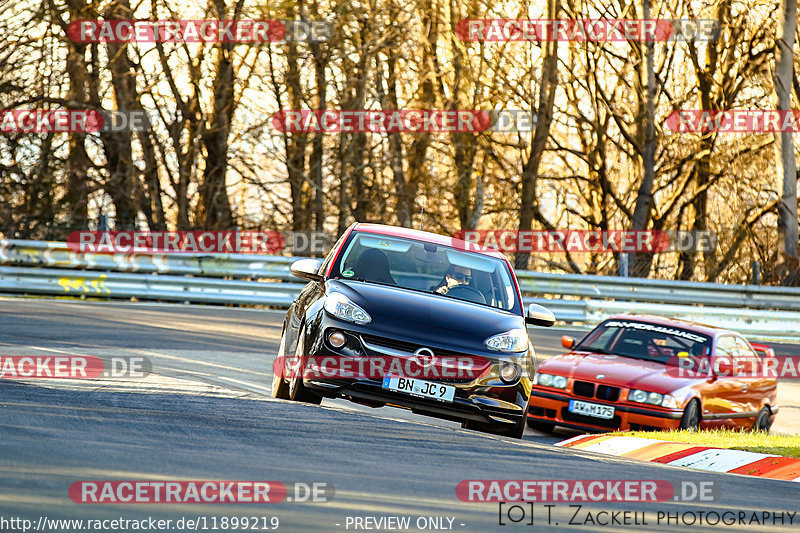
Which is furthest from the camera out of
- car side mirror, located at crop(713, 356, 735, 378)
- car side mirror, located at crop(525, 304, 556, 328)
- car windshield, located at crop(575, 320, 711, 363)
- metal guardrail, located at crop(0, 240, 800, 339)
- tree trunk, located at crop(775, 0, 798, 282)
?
tree trunk, located at crop(775, 0, 798, 282)

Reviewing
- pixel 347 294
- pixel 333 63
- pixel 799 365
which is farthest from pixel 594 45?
pixel 347 294

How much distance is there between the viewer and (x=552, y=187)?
96.9ft

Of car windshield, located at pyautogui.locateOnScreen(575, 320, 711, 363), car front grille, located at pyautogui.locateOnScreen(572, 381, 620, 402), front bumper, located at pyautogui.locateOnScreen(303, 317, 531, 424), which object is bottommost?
car front grille, located at pyautogui.locateOnScreen(572, 381, 620, 402)

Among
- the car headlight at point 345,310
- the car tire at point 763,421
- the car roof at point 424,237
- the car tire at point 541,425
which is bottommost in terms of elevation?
the car tire at point 763,421

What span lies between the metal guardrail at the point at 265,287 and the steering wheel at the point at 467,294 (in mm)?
10067

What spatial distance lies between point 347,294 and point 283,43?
1428cm

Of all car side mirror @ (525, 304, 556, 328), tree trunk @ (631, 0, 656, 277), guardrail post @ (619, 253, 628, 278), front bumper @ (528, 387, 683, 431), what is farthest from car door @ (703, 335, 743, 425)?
tree trunk @ (631, 0, 656, 277)

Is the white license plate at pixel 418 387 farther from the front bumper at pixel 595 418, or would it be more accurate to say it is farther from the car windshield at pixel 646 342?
the car windshield at pixel 646 342

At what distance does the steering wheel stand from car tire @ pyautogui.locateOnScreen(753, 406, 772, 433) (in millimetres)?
5083

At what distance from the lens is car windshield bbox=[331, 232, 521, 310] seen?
8.70 meters

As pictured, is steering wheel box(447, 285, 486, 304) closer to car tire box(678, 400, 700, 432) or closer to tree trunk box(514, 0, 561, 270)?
car tire box(678, 400, 700, 432)

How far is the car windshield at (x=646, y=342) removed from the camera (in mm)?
11953

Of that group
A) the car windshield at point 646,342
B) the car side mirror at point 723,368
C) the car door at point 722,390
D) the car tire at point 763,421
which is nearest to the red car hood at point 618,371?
the car windshield at point 646,342

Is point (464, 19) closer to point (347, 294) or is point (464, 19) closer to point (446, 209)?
point (446, 209)
